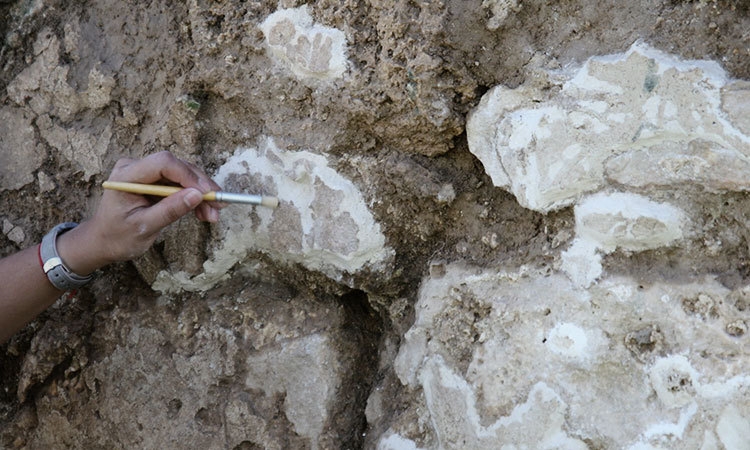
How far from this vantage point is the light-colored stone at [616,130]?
107 centimetres

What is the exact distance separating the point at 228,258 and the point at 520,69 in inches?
23.4

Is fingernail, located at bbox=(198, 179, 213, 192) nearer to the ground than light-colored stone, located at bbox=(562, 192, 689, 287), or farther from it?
farther from it

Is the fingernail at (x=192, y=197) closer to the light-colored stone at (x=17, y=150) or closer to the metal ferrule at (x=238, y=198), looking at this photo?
the metal ferrule at (x=238, y=198)

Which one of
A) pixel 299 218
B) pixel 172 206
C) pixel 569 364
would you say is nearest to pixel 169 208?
pixel 172 206

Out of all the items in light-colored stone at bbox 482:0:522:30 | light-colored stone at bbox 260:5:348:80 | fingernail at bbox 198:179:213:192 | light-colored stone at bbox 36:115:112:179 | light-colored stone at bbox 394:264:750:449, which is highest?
light-colored stone at bbox 482:0:522:30

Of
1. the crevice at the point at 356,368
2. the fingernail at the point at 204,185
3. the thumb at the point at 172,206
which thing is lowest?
the crevice at the point at 356,368

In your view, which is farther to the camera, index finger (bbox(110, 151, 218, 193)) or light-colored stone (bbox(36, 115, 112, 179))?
light-colored stone (bbox(36, 115, 112, 179))

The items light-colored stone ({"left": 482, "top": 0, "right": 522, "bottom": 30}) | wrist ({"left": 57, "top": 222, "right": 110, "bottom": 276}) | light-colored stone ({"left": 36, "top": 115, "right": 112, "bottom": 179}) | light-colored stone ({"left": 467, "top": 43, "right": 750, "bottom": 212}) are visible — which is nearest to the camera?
light-colored stone ({"left": 467, "top": 43, "right": 750, "bottom": 212})

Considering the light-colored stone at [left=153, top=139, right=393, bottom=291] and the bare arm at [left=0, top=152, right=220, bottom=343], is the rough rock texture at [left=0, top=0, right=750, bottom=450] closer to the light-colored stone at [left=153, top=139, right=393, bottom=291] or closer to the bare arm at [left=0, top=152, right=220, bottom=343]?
the light-colored stone at [left=153, top=139, right=393, bottom=291]

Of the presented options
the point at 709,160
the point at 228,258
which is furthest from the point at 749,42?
the point at 228,258

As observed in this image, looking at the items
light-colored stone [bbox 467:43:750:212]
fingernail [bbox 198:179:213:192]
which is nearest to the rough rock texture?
light-colored stone [bbox 467:43:750:212]

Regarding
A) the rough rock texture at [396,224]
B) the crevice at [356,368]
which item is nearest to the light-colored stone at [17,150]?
the rough rock texture at [396,224]

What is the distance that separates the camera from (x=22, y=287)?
1.39m

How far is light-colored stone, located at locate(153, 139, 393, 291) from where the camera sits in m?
1.38
